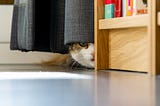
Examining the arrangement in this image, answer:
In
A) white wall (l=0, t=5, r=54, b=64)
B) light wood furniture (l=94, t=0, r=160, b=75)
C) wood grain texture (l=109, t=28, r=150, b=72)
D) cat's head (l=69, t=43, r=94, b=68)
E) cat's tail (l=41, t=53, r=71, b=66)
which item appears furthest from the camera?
white wall (l=0, t=5, r=54, b=64)

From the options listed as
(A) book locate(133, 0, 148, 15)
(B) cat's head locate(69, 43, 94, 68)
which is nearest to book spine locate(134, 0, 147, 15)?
(A) book locate(133, 0, 148, 15)

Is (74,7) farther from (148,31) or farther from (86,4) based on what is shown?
(148,31)

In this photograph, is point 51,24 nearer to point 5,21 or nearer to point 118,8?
point 118,8

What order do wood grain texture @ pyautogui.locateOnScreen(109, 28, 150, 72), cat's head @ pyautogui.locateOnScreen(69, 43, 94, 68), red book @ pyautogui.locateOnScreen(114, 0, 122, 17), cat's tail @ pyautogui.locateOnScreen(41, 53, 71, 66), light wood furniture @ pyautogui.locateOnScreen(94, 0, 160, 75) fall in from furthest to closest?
cat's tail @ pyautogui.locateOnScreen(41, 53, 71, 66)
cat's head @ pyautogui.locateOnScreen(69, 43, 94, 68)
red book @ pyautogui.locateOnScreen(114, 0, 122, 17)
wood grain texture @ pyautogui.locateOnScreen(109, 28, 150, 72)
light wood furniture @ pyautogui.locateOnScreen(94, 0, 160, 75)

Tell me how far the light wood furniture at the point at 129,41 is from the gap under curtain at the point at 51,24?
0.05 m

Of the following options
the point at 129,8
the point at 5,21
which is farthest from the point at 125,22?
the point at 5,21

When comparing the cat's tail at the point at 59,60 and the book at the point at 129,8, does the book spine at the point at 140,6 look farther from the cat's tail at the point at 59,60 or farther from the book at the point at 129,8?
the cat's tail at the point at 59,60

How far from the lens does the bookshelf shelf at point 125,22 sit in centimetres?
124

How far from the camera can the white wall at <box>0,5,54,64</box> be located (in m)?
2.57

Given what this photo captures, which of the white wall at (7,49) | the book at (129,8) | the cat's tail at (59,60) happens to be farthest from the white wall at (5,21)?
the book at (129,8)

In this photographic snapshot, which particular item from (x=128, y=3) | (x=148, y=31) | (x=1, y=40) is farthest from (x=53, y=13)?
(x=1, y=40)

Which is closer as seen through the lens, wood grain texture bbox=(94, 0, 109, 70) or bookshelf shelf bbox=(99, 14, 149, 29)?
bookshelf shelf bbox=(99, 14, 149, 29)

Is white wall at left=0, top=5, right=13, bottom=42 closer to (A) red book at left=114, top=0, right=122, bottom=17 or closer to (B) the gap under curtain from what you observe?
(B) the gap under curtain

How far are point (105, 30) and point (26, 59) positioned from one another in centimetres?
112
